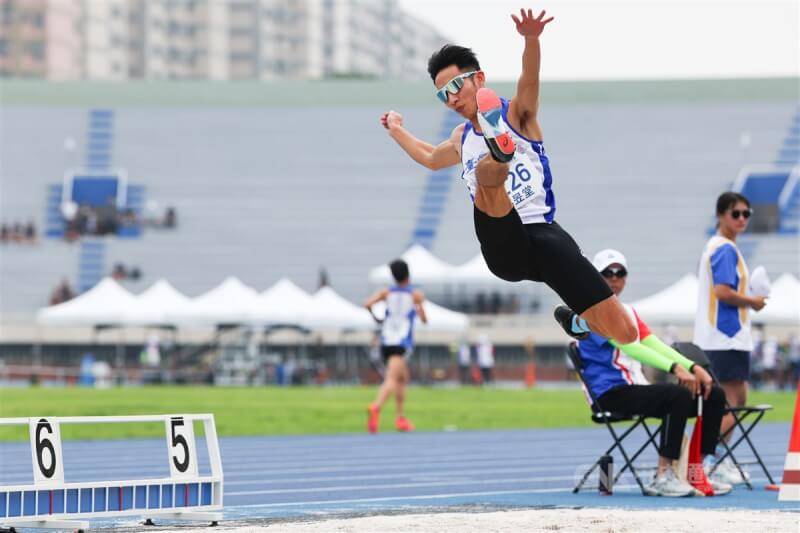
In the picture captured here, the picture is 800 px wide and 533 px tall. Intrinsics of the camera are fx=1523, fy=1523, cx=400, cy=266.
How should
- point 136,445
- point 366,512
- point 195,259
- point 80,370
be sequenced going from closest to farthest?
point 366,512, point 136,445, point 80,370, point 195,259

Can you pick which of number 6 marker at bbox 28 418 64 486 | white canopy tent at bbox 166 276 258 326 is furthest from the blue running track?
white canopy tent at bbox 166 276 258 326

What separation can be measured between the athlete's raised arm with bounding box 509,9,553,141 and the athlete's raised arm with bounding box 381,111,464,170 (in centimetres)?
35

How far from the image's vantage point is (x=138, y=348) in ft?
135

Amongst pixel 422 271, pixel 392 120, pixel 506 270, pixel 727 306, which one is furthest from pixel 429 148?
pixel 422 271

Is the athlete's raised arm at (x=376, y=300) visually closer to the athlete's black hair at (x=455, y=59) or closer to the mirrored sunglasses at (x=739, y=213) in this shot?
the mirrored sunglasses at (x=739, y=213)

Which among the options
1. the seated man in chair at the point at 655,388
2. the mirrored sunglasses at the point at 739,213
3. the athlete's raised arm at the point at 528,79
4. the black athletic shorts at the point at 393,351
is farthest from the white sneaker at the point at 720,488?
the black athletic shorts at the point at 393,351

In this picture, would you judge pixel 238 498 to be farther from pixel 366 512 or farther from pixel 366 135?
pixel 366 135

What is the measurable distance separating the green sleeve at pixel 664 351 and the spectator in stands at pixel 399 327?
7.43 metres

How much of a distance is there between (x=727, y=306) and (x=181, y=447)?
13.2 feet

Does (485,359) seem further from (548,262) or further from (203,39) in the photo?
(203,39)

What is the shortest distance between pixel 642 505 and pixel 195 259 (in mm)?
36834

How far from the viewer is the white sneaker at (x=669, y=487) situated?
862 cm

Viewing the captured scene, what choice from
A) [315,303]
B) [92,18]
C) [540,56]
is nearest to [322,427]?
[540,56]

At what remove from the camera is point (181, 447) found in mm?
7258
